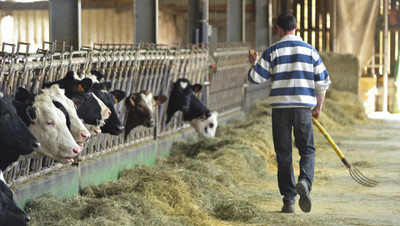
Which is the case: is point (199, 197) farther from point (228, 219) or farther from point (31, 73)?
point (31, 73)

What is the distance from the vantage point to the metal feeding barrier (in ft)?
23.7

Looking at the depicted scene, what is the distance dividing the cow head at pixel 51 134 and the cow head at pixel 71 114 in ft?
1.13

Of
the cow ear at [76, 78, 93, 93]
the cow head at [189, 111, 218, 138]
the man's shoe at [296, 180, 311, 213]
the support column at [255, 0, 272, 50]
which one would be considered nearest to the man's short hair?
the man's shoe at [296, 180, 311, 213]

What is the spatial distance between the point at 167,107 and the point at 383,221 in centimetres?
470

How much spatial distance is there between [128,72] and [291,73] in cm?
288

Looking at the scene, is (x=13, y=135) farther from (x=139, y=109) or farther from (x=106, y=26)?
(x=106, y=26)

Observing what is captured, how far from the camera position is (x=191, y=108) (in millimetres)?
12438

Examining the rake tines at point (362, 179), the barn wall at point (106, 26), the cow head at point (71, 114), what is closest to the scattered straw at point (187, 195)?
the cow head at point (71, 114)

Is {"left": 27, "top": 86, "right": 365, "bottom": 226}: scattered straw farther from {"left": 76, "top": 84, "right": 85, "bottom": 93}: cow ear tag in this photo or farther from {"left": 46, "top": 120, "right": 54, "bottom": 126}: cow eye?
{"left": 76, "top": 84, "right": 85, "bottom": 93}: cow ear tag

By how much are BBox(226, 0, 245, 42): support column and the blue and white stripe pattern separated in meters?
10.3

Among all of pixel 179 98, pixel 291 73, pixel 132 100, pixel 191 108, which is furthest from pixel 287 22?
pixel 191 108

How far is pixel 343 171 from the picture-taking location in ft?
37.5

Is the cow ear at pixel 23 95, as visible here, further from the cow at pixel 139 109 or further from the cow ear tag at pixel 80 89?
the cow at pixel 139 109

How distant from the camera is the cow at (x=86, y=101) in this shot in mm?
7199
